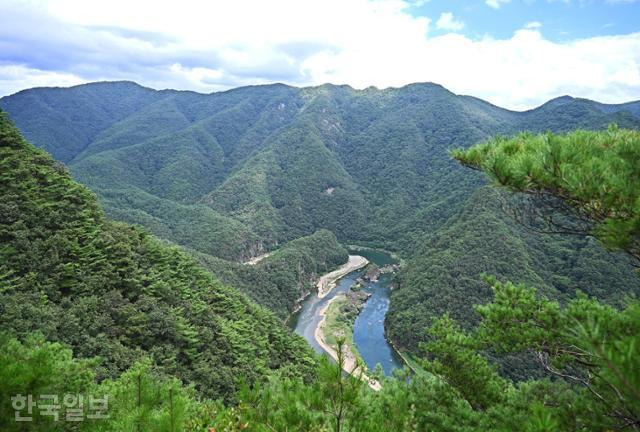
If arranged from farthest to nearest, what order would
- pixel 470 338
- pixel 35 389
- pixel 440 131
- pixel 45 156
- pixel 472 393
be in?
1. pixel 440 131
2. pixel 45 156
3. pixel 472 393
4. pixel 470 338
5. pixel 35 389

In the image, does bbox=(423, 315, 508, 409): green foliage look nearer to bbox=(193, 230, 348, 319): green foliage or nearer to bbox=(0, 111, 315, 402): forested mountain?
bbox=(0, 111, 315, 402): forested mountain

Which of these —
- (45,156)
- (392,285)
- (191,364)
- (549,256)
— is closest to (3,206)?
(45,156)

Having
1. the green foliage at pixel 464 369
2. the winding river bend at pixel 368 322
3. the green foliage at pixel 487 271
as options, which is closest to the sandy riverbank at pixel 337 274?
the winding river bend at pixel 368 322

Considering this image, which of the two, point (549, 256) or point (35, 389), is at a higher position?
point (35, 389)

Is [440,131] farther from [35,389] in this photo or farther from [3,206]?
[35,389]

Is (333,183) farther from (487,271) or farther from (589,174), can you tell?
(589,174)

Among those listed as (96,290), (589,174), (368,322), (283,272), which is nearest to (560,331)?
(589,174)

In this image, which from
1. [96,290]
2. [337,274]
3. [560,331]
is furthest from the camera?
[337,274]
